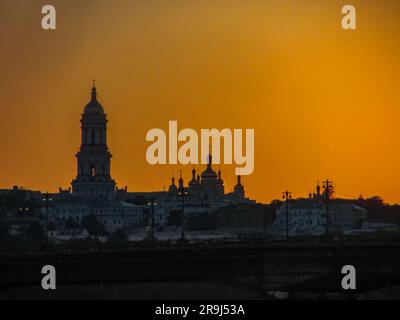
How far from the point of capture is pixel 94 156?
6467 inches

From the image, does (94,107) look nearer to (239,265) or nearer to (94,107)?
(94,107)

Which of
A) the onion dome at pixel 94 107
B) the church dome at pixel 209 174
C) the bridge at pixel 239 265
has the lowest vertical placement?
the bridge at pixel 239 265

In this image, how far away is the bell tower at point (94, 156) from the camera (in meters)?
165

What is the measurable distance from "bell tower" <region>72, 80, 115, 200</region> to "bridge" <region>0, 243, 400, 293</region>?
313 ft

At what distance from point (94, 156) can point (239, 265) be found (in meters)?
98.4

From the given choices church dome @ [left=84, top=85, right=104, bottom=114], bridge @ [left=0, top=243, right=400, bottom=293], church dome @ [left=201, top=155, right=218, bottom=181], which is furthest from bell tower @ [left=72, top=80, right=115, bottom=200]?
bridge @ [left=0, top=243, right=400, bottom=293]

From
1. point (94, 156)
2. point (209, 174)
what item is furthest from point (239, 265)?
point (209, 174)

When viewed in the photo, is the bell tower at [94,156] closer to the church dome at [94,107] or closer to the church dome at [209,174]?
the church dome at [94,107]

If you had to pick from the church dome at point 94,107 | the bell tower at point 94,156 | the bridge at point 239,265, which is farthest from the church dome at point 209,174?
the bridge at point 239,265

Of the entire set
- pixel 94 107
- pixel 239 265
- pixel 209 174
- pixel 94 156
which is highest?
pixel 94 107

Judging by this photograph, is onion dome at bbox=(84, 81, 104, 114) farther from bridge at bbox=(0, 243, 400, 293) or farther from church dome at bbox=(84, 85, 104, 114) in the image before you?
bridge at bbox=(0, 243, 400, 293)

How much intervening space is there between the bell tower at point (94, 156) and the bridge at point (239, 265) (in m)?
95.4
